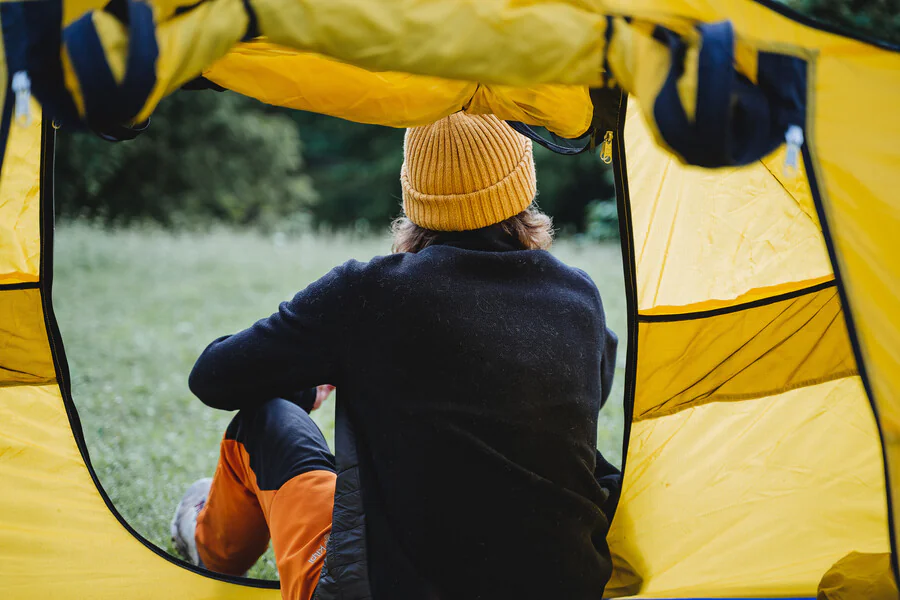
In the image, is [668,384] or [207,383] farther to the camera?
[668,384]

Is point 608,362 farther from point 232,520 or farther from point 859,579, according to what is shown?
point 232,520

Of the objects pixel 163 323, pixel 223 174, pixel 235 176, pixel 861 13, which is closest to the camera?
pixel 163 323

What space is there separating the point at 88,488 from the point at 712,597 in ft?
5.23

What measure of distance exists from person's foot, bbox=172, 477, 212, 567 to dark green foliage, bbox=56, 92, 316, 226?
10059 mm

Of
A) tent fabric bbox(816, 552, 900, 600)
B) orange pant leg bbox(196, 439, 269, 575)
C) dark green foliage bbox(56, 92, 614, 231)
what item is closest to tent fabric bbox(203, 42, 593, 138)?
orange pant leg bbox(196, 439, 269, 575)

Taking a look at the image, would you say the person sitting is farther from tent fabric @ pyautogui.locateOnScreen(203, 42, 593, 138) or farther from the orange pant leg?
the orange pant leg

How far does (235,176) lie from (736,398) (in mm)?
11961

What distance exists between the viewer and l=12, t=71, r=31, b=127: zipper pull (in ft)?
3.30

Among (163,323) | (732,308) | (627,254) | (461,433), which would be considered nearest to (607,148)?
(627,254)

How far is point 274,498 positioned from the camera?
171cm

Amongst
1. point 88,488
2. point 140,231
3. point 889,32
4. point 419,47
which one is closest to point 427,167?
point 419,47

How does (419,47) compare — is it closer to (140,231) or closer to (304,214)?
(140,231)

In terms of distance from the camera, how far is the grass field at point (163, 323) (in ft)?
9.45

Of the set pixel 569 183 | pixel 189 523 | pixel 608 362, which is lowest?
pixel 569 183
